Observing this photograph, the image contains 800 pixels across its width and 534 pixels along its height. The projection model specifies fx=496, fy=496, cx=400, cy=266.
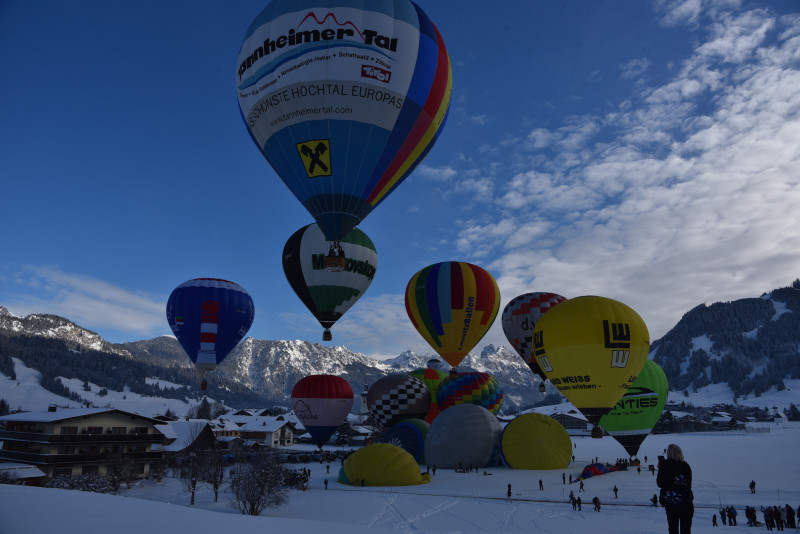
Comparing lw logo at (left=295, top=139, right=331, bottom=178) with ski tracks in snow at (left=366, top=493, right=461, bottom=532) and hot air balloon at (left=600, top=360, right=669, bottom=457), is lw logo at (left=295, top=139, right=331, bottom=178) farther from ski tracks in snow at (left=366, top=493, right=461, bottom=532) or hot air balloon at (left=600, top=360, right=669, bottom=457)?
hot air balloon at (left=600, top=360, right=669, bottom=457)

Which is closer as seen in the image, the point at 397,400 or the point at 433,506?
the point at 433,506

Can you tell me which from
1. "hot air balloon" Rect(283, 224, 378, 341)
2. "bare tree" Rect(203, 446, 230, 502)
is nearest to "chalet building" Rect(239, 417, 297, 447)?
"bare tree" Rect(203, 446, 230, 502)

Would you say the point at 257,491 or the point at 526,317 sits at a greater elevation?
the point at 526,317

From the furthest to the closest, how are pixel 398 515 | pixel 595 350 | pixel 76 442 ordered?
pixel 76 442
pixel 595 350
pixel 398 515

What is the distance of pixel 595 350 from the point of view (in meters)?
21.9

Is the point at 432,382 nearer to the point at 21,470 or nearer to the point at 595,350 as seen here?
the point at 595,350

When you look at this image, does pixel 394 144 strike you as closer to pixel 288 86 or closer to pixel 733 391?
pixel 288 86

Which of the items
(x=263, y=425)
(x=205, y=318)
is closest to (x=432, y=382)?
(x=205, y=318)

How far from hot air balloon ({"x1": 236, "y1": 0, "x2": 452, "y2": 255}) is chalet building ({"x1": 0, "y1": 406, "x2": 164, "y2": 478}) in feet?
96.1

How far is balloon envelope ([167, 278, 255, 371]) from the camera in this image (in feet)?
92.3

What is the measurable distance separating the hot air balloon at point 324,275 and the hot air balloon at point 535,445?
15.2 metres

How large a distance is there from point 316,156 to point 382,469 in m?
19.2

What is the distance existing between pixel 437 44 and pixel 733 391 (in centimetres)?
19568

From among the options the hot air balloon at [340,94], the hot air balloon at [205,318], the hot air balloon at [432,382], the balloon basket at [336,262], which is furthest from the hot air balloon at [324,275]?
the hot air balloon at [432,382]
